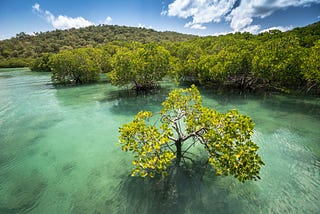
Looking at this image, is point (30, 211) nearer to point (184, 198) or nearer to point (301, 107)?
point (184, 198)

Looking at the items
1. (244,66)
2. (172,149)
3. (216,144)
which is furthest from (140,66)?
(216,144)

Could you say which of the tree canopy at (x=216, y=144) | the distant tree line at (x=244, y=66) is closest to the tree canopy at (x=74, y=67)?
the distant tree line at (x=244, y=66)

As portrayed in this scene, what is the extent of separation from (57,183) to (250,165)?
649 cm

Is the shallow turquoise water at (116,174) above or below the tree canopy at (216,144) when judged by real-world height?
below

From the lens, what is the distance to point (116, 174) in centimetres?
689

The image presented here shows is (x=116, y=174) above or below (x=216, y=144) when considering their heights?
below

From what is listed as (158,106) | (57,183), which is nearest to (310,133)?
(158,106)

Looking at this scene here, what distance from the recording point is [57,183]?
254 inches

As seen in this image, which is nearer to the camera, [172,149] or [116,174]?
[116,174]

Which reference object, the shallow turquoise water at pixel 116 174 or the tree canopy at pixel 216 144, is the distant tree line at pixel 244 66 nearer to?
the shallow turquoise water at pixel 116 174

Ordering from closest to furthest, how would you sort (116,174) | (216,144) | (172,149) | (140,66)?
1. (216,144)
2. (116,174)
3. (172,149)
4. (140,66)

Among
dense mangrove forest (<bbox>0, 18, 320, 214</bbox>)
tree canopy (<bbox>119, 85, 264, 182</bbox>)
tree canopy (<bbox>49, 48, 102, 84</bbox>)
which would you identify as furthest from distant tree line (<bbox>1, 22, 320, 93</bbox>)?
tree canopy (<bbox>119, 85, 264, 182</bbox>)

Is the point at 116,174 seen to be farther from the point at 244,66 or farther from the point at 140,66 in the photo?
the point at 244,66

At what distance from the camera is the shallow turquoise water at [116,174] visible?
5.45 m
